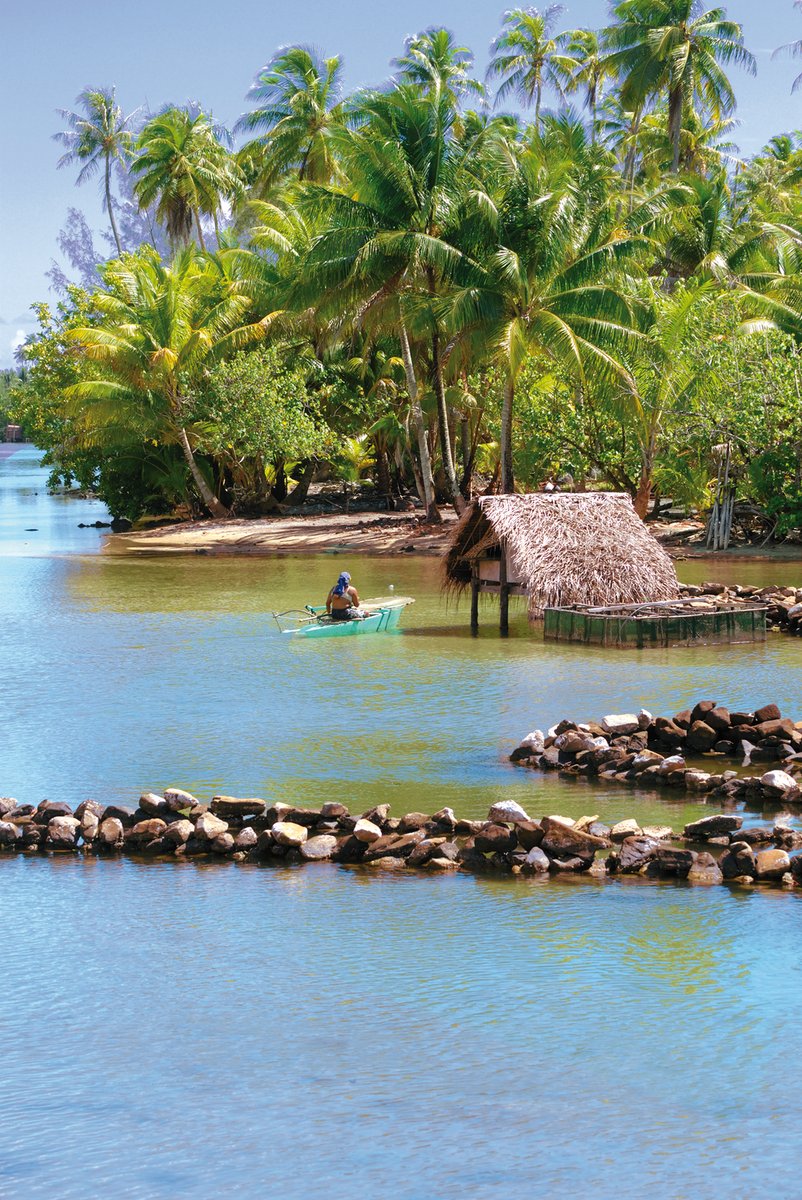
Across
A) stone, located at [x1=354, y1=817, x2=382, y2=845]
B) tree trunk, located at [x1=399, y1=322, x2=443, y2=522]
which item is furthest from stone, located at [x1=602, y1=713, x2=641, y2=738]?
tree trunk, located at [x1=399, y1=322, x2=443, y2=522]

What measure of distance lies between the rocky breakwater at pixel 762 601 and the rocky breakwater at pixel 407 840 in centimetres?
1054

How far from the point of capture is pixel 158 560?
117 ft

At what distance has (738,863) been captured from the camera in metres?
9.51

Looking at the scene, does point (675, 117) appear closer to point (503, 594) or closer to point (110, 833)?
point (503, 594)

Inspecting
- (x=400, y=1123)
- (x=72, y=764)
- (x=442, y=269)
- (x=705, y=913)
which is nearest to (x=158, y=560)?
(x=442, y=269)

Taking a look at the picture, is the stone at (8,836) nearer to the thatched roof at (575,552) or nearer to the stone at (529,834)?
the stone at (529,834)

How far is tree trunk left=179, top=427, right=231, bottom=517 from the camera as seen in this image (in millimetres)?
41438

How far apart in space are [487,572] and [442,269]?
33.9ft

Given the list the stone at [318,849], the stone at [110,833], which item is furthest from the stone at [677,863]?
the stone at [110,833]

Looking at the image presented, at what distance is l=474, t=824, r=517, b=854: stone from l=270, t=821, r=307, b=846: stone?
51.2 inches

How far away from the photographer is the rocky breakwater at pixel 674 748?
12.4 m

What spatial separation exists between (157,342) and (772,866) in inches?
1277

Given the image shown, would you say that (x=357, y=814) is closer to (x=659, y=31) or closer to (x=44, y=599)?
(x=44, y=599)

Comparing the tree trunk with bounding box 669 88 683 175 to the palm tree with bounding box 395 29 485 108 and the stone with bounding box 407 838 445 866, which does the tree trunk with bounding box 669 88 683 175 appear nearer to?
the palm tree with bounding box 395 29 485 108
